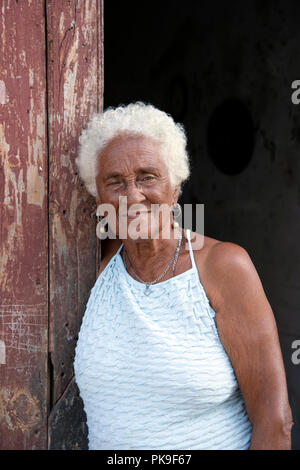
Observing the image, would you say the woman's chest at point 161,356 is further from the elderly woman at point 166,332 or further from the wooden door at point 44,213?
the wooden door at point 44,213

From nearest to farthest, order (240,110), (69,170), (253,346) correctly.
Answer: (253,346), (69,170), (240,110)

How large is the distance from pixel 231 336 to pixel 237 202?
2.09 metres

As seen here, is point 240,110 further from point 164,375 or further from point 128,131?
point 164,375

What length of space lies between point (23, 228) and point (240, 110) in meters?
2.26

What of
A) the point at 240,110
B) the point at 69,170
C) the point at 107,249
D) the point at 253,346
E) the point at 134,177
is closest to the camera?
the point at 253,346

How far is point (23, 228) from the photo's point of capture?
1414 millimetres

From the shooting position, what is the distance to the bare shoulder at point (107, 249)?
162 cm

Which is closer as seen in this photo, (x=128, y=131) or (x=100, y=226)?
(x=128, y=131)

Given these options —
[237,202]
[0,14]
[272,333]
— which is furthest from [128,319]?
[237,202]

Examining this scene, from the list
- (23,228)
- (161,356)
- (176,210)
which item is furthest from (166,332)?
(23,228)

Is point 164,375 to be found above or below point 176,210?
below

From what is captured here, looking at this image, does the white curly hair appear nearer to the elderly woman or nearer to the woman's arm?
the elderly woman

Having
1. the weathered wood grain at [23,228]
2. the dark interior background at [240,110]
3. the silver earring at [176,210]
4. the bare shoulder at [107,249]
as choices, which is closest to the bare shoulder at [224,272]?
the silver earring at [176,210]
